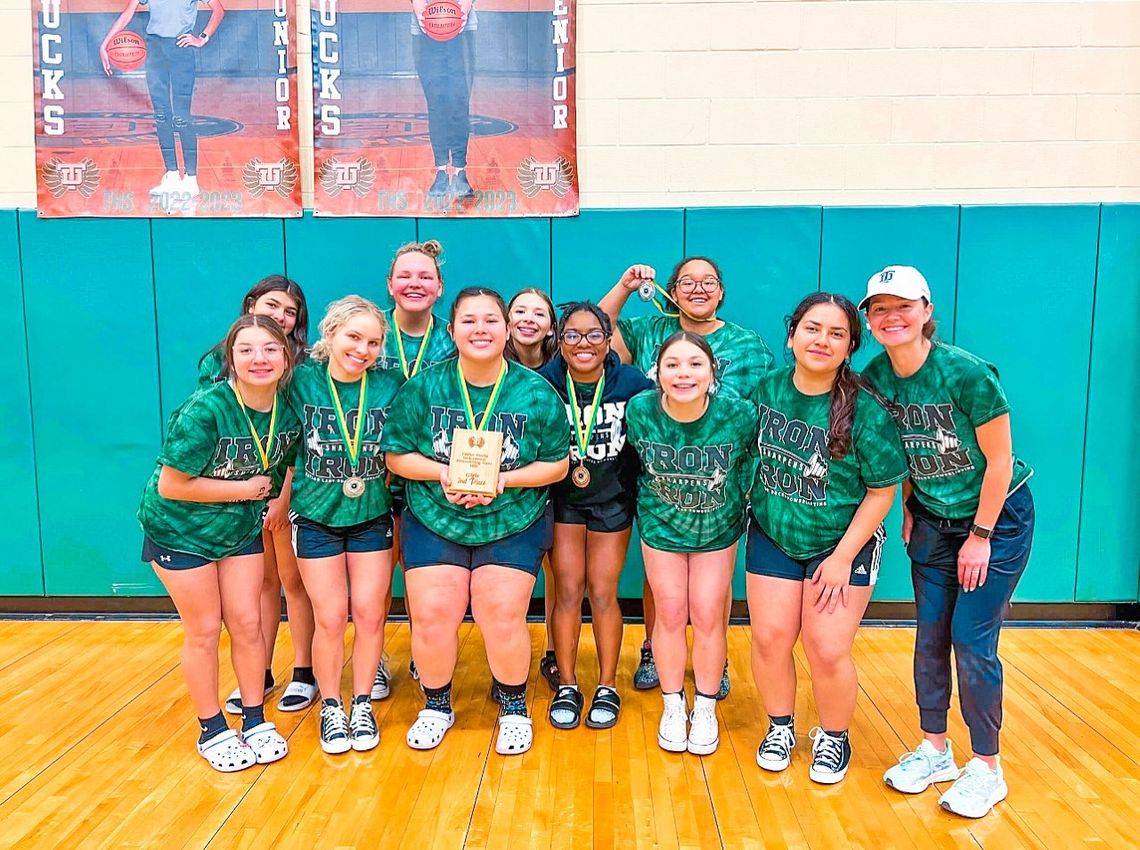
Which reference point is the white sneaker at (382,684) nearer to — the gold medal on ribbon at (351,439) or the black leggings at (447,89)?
the gold medal on ribbon at (351,439)

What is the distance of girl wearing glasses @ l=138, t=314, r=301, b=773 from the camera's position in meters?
2.49

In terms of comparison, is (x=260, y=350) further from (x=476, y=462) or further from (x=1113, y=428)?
(x=1113, y=428)

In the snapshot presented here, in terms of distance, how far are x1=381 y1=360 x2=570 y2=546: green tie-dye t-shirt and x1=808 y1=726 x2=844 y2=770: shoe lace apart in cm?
114

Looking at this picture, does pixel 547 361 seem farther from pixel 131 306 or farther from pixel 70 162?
pixel 70 162

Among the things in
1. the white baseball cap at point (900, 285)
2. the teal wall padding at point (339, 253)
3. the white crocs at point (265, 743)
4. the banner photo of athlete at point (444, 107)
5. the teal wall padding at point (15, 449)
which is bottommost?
the white crocs at point (265, 743)

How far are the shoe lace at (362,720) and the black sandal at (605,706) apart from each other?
0.72 meters

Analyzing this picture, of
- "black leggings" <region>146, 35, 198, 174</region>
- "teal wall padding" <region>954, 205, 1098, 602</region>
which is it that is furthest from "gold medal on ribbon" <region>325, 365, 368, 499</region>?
"teal wall padding" <region>954, 205, 1098, 602</region>

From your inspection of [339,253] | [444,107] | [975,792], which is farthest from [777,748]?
[444,107]

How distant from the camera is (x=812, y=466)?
7.98 ft

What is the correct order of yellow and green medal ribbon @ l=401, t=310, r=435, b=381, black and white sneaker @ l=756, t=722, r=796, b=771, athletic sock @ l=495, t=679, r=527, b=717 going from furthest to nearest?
yellow and green medal ribbon @ l=401, t=310, r=435, b=381 → athletic sock @ l=495, t=679, r=527, b=717 → black and white sneaker @ l=756, t=722, r=796, b=771

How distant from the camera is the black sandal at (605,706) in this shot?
287 centimetres

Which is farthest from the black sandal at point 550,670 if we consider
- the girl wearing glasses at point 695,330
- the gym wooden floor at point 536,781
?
the girl wearing glasses at point 695,330

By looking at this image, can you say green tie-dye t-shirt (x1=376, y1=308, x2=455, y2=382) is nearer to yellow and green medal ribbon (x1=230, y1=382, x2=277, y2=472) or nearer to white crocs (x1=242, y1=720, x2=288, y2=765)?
yellow and green medal ribbon (x1=230, y1=382, x2=277, y2=472)

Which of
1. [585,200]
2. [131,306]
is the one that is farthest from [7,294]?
[585,200]
